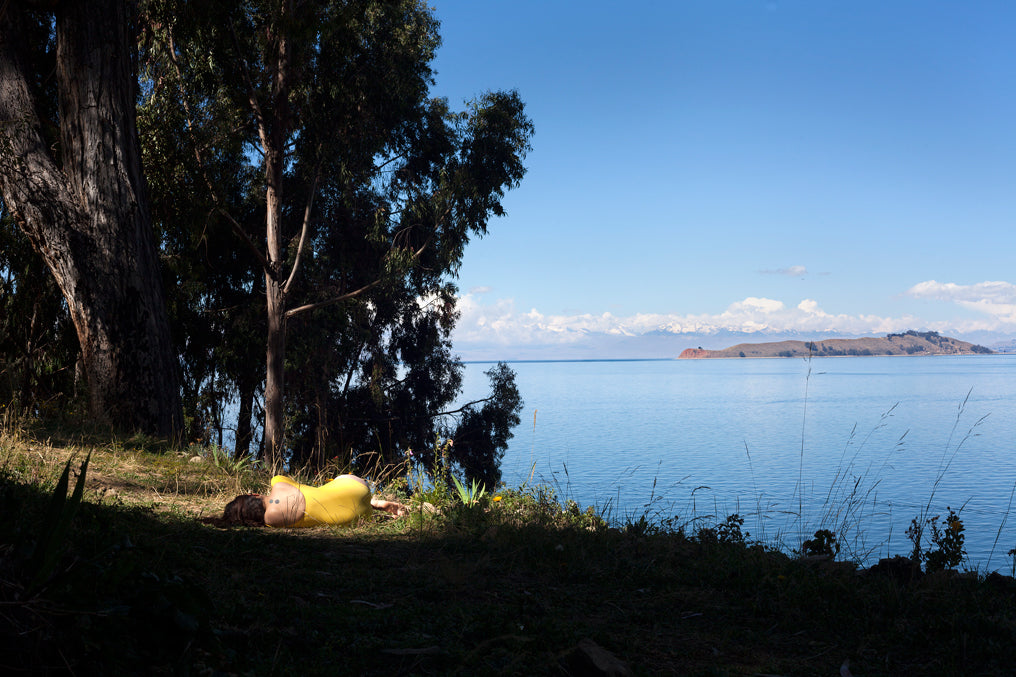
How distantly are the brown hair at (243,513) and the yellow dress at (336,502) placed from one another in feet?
0.92

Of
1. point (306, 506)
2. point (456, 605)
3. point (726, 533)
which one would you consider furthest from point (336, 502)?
point (726, 533)

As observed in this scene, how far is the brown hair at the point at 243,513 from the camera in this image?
404 centimetres

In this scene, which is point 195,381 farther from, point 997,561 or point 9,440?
point 997,561

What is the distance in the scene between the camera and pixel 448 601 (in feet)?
9.68

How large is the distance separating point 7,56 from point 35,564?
315 inches

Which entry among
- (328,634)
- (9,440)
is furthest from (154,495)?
(328,634)

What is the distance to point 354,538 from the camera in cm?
412

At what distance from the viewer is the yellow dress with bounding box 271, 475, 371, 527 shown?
14.5ft

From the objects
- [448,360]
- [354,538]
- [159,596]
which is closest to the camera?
[159,596]

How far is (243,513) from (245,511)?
2 cm

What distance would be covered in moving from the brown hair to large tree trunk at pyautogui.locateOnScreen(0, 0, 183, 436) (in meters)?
3.94

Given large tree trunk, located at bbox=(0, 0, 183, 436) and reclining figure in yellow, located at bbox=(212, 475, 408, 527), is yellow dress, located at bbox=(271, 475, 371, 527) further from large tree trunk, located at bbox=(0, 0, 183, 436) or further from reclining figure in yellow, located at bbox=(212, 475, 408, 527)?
large tree trunk, located at bbox=(0, 0, 183, 436)

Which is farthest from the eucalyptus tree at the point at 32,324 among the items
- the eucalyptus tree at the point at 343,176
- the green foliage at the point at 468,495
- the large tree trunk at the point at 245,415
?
the green foliage at the point at 468,495

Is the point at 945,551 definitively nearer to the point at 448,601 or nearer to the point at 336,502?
the point at 448,601
